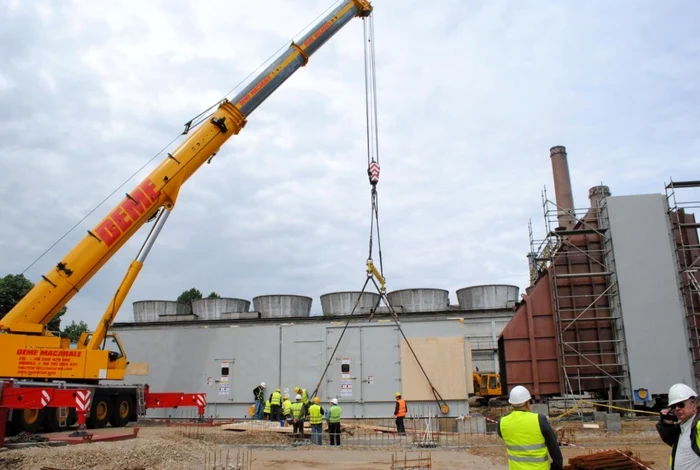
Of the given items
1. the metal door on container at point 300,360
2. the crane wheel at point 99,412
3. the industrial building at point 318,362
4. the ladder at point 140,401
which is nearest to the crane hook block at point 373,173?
the industrial building at point 318,362

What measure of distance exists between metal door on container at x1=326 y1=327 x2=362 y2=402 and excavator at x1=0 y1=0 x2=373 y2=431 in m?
5.06

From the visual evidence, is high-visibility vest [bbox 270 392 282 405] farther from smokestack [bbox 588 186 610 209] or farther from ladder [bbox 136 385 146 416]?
smokestack [bbox 588 186 610 209]

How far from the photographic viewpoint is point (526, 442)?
484 centimetres

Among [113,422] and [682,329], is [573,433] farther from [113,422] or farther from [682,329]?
[113,422]

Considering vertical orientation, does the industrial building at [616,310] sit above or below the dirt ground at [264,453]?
above

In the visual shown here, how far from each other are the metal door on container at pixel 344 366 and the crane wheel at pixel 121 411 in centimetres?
632

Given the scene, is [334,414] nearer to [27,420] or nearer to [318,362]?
[318,362]

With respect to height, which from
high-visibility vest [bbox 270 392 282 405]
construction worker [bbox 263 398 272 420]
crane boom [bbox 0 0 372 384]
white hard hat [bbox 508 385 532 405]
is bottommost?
construction worker [bbox 263 398 272 420]

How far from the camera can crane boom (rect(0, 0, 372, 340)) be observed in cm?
1364

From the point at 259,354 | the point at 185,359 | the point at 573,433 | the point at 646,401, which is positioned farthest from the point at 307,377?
the point at 646,401

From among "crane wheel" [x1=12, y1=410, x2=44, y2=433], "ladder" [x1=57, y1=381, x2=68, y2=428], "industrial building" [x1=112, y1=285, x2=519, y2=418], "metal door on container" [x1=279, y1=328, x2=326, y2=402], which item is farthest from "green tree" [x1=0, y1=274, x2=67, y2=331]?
"crane wheel" [x1=12, y1=410, x2=44, y2=433]

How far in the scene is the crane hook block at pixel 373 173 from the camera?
1759cm

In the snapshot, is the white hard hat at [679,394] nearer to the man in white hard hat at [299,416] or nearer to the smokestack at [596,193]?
the man in white hard hat at [299,416]

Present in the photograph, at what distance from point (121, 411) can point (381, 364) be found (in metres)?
8.30
